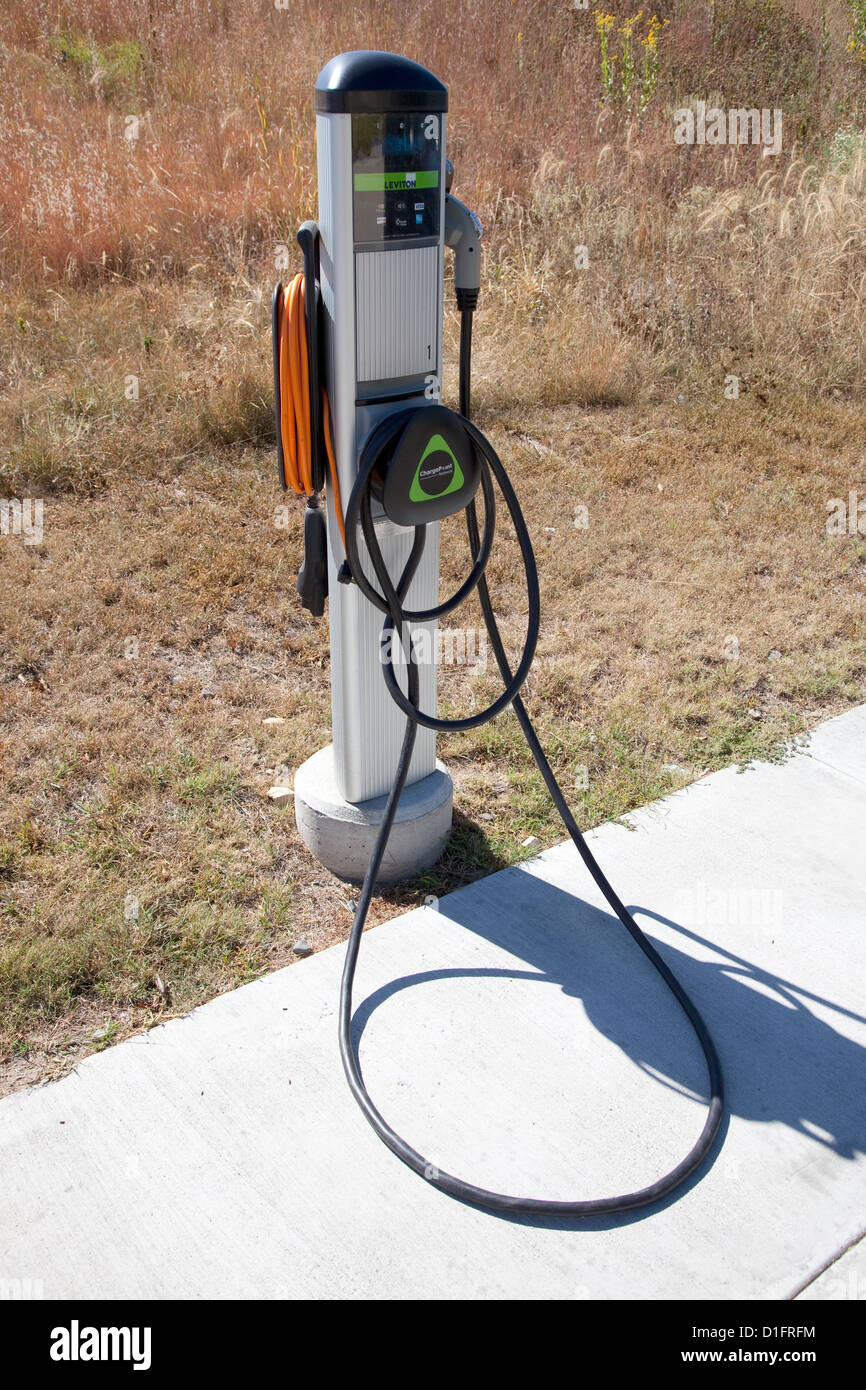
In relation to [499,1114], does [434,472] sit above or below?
above

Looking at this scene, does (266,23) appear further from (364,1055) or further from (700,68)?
(364,1055)

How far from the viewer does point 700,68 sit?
29.8ft

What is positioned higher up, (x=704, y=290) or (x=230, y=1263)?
(x=704, y=290)

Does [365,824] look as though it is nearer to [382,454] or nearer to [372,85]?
[382,454]

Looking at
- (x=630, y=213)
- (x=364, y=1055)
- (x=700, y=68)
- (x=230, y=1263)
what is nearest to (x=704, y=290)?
(x=630, y=213)

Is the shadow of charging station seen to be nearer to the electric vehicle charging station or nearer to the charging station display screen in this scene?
the electric vehicle charging station

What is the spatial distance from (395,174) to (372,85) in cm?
16

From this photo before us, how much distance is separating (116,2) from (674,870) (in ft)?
31.4

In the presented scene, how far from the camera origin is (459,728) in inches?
90.4

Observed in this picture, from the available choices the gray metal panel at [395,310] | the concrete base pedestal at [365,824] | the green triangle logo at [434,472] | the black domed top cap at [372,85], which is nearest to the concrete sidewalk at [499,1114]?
the concrete base pedestal at [365,824]

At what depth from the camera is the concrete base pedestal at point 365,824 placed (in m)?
2.76
